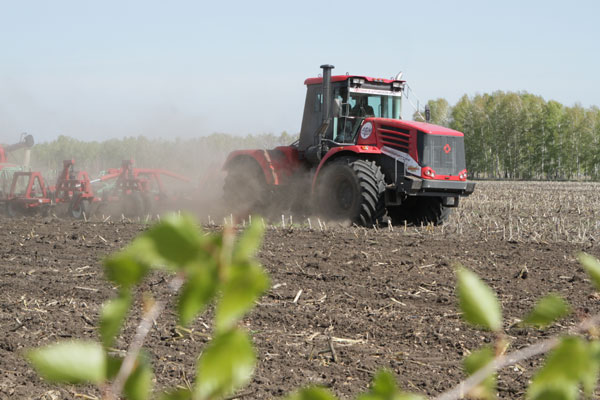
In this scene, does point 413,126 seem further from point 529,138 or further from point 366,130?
point 529,138

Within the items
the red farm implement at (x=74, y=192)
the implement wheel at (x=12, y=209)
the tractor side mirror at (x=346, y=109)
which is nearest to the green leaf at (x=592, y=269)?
the tractor side mirror at (x=346, y=109)

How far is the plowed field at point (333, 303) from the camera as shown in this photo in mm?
3799

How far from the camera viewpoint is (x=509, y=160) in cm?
6525

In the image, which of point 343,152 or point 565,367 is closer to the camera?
point 565,367

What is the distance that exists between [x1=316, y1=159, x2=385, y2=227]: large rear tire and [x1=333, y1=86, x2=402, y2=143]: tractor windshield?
26.9 inches

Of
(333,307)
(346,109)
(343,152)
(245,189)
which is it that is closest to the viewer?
(333,307)

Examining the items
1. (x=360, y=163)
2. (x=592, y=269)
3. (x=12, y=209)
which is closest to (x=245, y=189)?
(x=360, y=163)

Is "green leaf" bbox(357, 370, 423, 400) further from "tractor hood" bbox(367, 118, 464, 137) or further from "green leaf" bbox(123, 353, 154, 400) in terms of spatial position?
"tractor hood" bbox(367, 118, 464, 137)

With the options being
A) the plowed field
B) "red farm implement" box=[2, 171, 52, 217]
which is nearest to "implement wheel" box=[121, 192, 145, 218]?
"red farm implement" box=[2, 171, 52, 217]

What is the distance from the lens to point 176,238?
1.28ft

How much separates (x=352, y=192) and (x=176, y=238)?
960 cm

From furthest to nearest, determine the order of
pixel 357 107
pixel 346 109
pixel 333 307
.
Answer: pixel 357 107, pixel 346 109, pixel 333 307

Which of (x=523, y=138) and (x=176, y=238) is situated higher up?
(x=523, y=138)

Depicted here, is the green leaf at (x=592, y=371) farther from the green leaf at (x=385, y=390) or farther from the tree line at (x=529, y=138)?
the tree line at (x=529, y=138)
